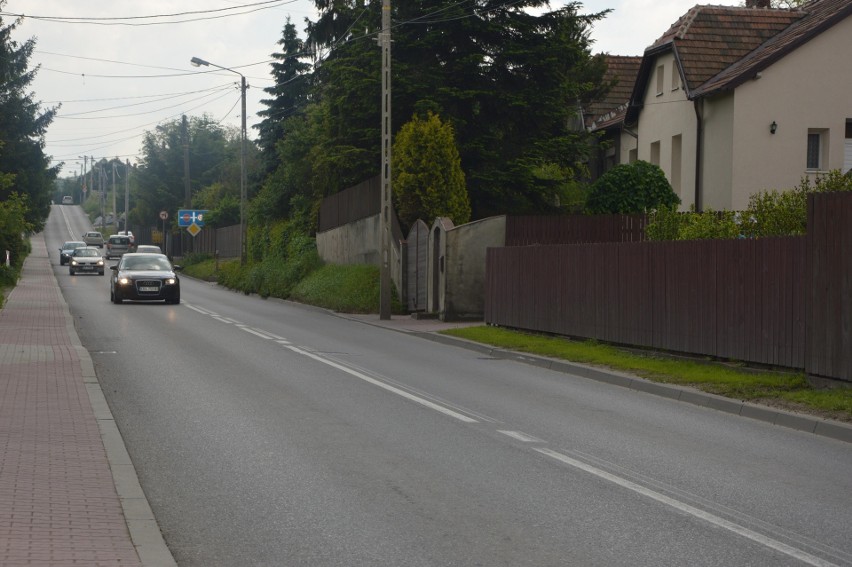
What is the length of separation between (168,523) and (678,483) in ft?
11.8

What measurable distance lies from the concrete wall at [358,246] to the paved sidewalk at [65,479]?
18.6m

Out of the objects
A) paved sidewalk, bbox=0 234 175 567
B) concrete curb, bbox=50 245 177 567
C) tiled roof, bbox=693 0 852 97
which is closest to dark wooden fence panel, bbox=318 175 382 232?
tiled roof, bbox=693 0 852 97

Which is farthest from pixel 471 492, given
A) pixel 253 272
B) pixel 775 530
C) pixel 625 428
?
pixel 253 272

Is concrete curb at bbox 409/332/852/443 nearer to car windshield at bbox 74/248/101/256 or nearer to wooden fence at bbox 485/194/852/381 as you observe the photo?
wooden fence at bbox 485/194/852/381

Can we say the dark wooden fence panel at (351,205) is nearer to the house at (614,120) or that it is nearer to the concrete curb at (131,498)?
the house at (614,120)

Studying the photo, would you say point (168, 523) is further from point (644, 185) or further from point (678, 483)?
point (644, 185)

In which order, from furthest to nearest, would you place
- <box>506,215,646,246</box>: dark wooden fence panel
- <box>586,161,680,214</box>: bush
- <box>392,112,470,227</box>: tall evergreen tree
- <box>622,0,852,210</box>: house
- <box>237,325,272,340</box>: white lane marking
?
<box>622,0,852,210</box>: house → <box>392,112,470,227</box>: tall evergreen tree → <box>586,161,680,214</box>: bush → <box>506,215,646,246</box>: dark wooden fence panel → <box>237,325,272,340</box>: white lane marking

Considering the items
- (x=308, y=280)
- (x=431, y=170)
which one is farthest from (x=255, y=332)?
(x=308, y=280)

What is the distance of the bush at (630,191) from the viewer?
28438 mm

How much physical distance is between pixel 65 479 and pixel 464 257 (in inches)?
811

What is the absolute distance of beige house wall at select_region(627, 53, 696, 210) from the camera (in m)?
35.0

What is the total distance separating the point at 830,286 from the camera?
1304 cm

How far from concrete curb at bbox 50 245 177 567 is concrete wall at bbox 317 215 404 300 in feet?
70.6

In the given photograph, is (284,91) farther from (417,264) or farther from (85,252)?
(417,264)
